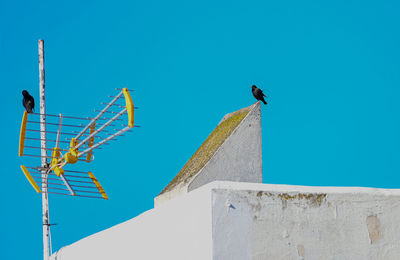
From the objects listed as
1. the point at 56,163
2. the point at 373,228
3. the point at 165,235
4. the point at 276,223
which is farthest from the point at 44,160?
the point at 373,228

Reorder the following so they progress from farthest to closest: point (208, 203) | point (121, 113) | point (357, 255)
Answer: point (121, 113) → point (357, 255) → point (208, 203)

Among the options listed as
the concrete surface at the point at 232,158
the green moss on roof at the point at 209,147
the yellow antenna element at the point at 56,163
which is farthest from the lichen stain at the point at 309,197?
the yellow antenna element at the point at 56,163

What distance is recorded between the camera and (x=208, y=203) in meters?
5.17

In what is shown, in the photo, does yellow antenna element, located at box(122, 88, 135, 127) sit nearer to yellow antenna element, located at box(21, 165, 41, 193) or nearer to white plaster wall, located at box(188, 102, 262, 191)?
white plaster wall, located at box(188, 102, 262, 191)

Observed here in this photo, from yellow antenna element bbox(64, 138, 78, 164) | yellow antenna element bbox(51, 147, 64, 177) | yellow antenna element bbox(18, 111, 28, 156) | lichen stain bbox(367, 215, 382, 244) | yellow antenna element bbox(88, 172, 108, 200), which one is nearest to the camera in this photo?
lichen stain bbox(367, 215, 382, 244)

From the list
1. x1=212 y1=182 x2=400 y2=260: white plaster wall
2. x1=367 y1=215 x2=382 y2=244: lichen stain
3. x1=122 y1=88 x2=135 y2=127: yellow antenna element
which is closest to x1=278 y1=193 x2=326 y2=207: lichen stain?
x1=212 y1=182 x2=400 y2=260: white plaster wall

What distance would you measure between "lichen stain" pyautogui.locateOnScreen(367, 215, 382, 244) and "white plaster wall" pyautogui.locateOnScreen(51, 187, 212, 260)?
54.0 inches

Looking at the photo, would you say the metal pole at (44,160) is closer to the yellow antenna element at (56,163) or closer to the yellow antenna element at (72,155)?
the yellow antenna element at (56,163)

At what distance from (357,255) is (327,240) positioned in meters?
0.29

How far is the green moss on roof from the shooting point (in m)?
9.47

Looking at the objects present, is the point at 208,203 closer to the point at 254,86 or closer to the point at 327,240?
the point at 327,240

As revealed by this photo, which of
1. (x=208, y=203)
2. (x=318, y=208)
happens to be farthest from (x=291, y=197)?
(x=208, y=203)

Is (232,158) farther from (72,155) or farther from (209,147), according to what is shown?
(72,155)

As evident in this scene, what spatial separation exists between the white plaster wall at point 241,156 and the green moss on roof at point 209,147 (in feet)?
0.28
